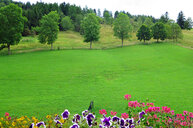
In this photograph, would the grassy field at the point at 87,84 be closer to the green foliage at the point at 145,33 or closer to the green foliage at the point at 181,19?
the green foliage at the point at 145,33

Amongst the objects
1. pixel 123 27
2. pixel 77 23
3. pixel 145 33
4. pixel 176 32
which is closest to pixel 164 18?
pixel 176 32

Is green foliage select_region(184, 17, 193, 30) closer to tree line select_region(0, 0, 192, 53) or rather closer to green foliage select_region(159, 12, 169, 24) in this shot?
tree line select_region(0, 0, 192, 53)

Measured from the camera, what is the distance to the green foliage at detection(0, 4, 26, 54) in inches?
1498

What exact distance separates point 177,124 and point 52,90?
14.9m

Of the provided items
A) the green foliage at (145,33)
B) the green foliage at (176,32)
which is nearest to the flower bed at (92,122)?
the green foliage at (145,33)

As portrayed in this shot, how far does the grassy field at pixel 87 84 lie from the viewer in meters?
15.1

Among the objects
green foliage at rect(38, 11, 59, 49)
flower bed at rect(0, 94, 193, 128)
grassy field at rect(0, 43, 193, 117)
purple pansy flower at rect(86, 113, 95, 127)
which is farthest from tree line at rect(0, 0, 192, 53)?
purple pansy flower at rect(86, 113, 95, 127)

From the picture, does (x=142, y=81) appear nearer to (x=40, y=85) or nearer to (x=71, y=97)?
(x=71, y=97)

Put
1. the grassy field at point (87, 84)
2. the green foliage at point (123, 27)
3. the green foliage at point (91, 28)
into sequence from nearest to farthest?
the grassy field at point (87, 84) → the green foliage at point (91, 28) → the green foliage at point (123, 27)

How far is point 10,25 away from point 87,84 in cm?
2692

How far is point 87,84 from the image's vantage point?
2175 cm

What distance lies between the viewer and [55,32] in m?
46.2

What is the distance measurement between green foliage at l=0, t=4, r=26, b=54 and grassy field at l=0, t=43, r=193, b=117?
677cm

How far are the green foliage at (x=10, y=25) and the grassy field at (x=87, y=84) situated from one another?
6772 mm
